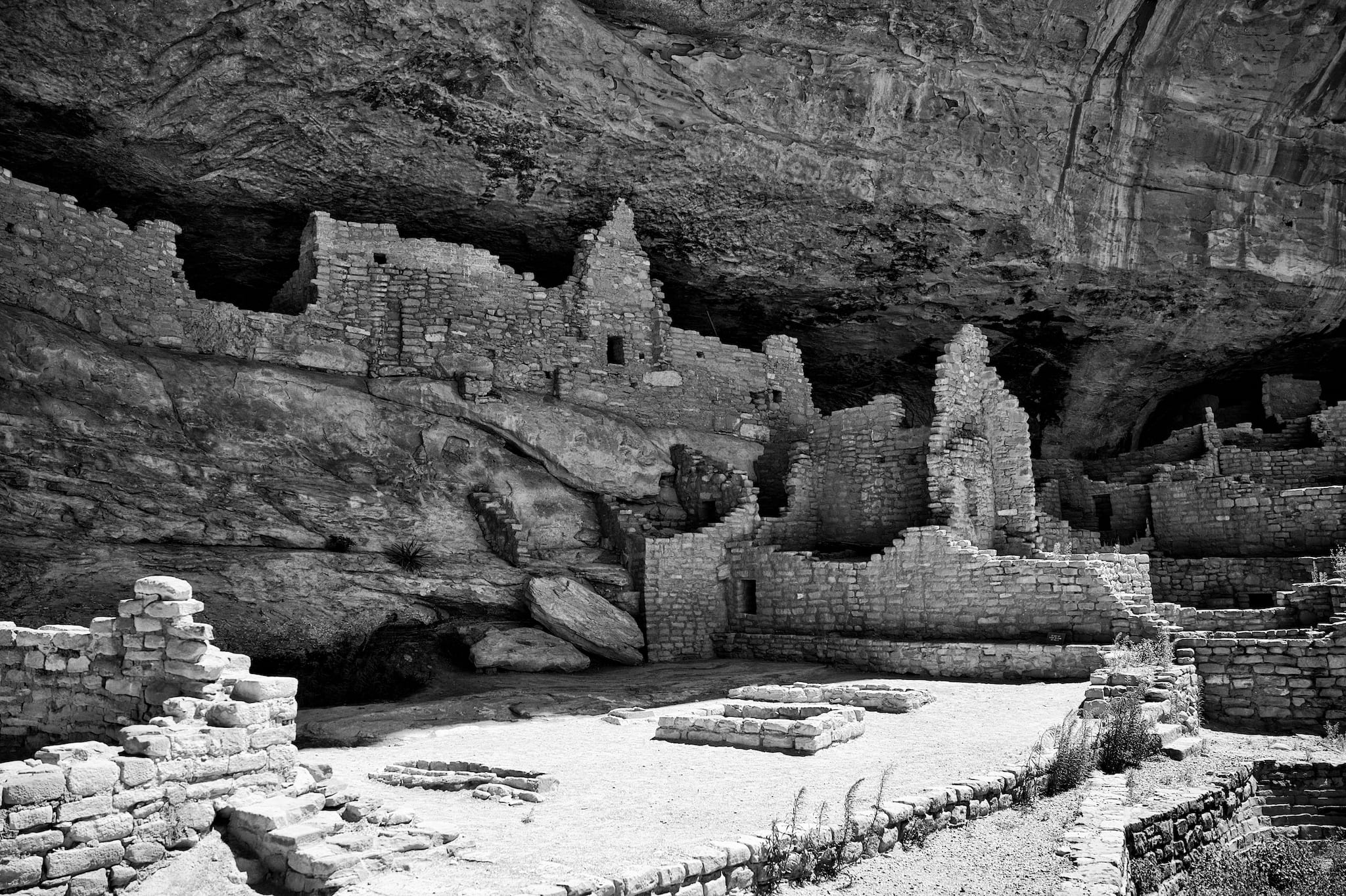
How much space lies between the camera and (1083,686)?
13789 millimetres

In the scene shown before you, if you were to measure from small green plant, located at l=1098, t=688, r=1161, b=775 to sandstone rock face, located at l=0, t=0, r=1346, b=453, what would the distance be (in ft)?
34.6

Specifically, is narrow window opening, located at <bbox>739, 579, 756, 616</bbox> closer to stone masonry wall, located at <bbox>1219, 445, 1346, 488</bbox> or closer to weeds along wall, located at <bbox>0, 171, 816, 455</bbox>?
weeds along wall, located at <bbox>0, 171, 816, 455</bbox>

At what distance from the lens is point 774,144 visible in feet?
60.3

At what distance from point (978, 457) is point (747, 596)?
435cm

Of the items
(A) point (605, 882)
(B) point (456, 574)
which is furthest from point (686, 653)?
(A) point (605, 882)

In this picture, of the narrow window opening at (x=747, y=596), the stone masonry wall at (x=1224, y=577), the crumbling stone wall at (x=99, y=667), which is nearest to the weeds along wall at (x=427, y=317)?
the narrow window opening at (x=747, y=596)

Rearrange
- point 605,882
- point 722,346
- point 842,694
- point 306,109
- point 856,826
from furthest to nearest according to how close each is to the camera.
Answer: point 722,346 < point 306,109 < point 842,694 < point 856,826 < point 605,882

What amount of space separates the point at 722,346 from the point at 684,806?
12.4 m

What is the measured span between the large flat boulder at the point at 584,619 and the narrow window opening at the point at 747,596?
6.14 ft

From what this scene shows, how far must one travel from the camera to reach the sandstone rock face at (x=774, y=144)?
51.4 feet

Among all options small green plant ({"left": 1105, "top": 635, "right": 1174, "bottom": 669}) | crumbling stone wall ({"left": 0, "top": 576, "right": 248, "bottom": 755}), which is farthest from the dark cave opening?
crumbling stone wall ({"left": 0, "top": 576, "right": 248, "bottom": 755})

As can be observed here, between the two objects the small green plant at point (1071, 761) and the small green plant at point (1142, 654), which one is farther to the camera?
the small green plant at point (1142, 654)

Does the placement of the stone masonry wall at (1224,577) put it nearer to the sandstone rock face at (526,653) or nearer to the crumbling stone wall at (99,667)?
the sandstone rock face at (526,653)

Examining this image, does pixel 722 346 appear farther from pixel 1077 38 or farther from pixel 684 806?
pixel 684 806
